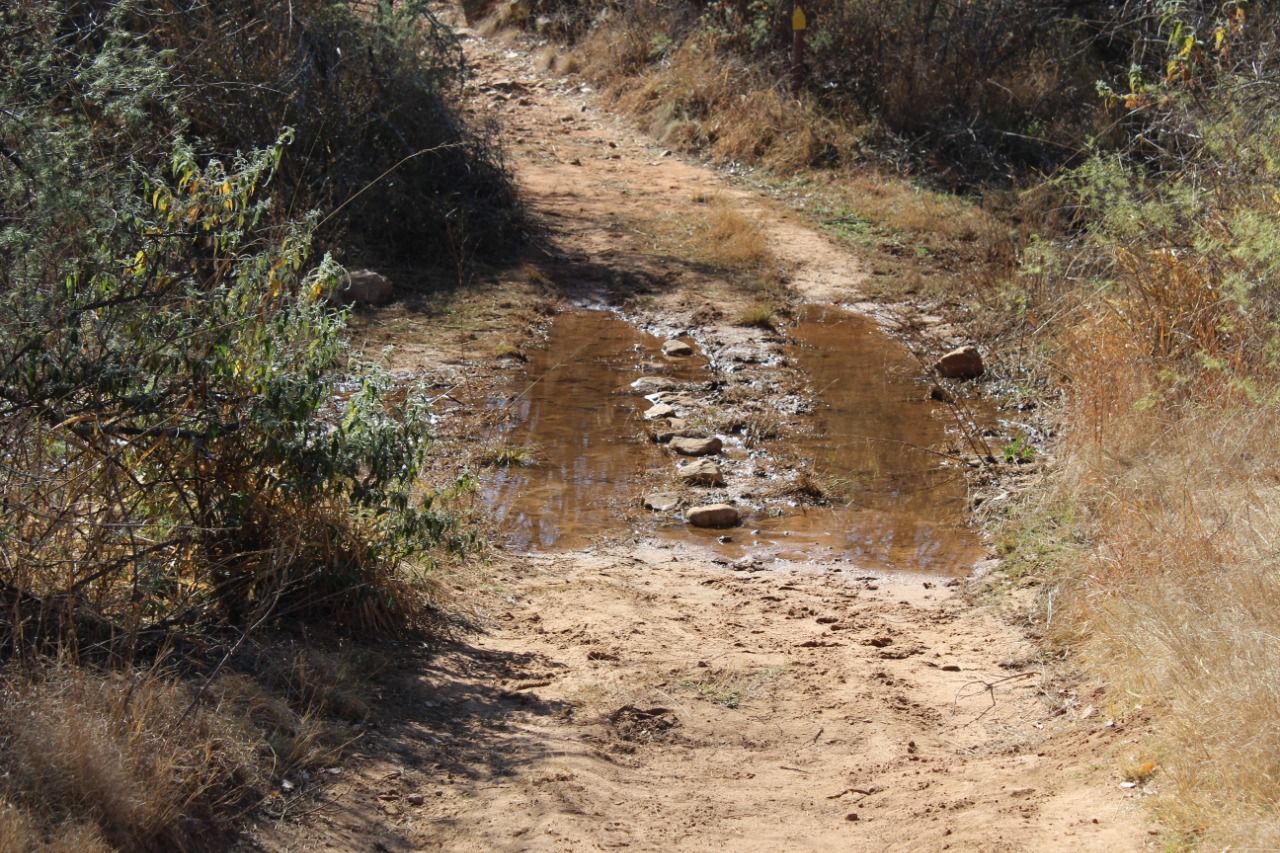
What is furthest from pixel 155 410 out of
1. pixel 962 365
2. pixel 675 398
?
pixel 962 365

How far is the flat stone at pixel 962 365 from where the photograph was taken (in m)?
9.64

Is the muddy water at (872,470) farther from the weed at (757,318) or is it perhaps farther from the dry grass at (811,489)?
the weed at (757,318)

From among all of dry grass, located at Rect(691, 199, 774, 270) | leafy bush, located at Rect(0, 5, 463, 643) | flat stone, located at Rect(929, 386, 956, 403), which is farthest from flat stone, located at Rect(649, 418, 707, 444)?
dry grass, located at Rect(691, 199, 774, 270)

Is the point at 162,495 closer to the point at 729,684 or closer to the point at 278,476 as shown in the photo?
the point at 278,476

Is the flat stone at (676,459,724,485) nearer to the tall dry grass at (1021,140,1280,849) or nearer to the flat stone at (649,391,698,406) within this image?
the flat stone at (649,391,698,406)

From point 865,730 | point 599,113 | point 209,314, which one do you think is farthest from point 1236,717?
point 599,113

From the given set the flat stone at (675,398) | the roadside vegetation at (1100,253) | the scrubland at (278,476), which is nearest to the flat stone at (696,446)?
the flat stone at (675,398)

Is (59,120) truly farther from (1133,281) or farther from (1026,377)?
(1026,377)

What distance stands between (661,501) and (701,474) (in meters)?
0.38

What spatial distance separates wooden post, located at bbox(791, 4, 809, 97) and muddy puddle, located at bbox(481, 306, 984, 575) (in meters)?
5.73

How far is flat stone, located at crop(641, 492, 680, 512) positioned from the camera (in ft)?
24.6

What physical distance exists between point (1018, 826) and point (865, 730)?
976mm

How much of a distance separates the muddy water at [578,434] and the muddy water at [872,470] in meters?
0.84

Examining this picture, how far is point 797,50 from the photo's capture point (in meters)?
15.2
